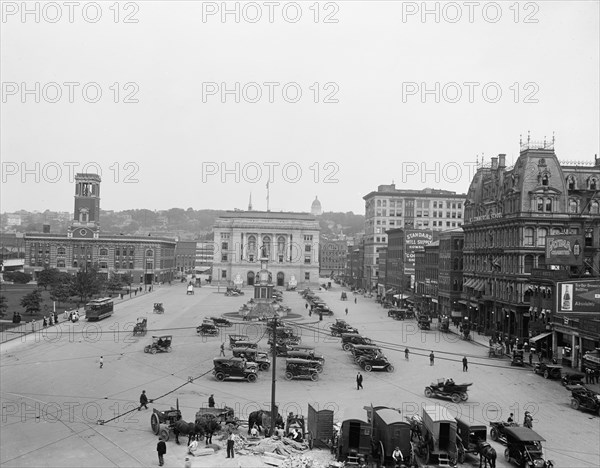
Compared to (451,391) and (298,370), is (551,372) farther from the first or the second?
(298,370)

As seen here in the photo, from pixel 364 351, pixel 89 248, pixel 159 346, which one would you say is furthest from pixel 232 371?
pixel 89 248

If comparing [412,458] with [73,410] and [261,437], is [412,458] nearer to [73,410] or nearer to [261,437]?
[261,437]

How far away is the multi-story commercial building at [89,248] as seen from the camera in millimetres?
128500

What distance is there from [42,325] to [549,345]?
47497 millimetres

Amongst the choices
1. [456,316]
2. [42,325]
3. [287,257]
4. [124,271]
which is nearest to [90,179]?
[124,271]

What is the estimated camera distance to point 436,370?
43.2 m

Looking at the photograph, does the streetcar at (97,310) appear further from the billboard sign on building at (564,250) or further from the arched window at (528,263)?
the billboard sign on building at (564,250)

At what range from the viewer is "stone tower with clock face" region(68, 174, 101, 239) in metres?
130

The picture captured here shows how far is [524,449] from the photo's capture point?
23.3m

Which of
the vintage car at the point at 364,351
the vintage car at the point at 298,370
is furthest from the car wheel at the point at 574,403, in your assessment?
the vintage car at the point at 298,370

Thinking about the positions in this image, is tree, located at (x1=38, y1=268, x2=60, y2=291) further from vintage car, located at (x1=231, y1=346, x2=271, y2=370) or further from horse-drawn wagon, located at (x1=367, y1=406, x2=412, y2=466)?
horse-drawn wagon, located at (x1=367, y1=406, x2=412, y2=466)

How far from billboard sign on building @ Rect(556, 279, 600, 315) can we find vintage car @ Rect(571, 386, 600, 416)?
925 cm

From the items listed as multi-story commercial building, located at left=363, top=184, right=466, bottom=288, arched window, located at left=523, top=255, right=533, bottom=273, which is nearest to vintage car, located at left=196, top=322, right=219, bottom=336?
arched window, located at left=523, top=255, right=533, bottom=273

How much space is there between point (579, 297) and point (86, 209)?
111m
